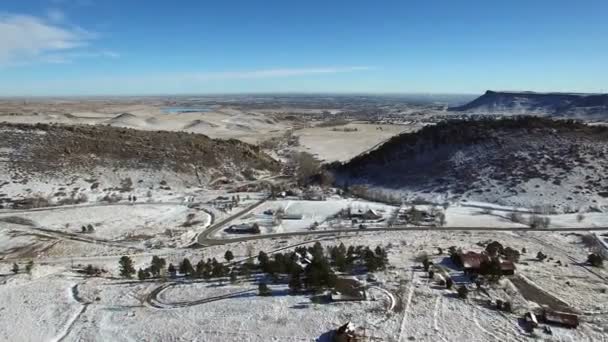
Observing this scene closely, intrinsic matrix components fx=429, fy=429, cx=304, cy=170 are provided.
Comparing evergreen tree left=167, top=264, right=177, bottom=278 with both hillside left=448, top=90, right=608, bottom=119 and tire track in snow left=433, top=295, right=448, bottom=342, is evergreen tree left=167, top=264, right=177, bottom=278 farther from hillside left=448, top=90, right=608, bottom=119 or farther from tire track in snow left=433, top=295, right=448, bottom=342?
hillside left=448, top=90, right=608, bottom=119

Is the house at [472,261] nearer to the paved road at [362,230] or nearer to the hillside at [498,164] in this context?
the paved road at [362,230]

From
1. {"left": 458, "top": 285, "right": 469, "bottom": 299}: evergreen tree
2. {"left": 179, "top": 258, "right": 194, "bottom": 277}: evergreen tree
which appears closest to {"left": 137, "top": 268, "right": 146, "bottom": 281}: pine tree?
{"left": 179, "top": 258, "right": 194, "bottom": 277}: evergreen tree

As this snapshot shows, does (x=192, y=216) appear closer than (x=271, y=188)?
Yes

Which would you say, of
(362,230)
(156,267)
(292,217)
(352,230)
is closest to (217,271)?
(156,267)

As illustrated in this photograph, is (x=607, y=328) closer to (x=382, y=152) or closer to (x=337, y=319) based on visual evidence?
(x=337, y=319)

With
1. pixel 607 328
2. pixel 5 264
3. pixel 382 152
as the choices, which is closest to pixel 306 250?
pixel 607 328

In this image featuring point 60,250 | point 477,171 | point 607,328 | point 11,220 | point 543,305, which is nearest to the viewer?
point 607,328
